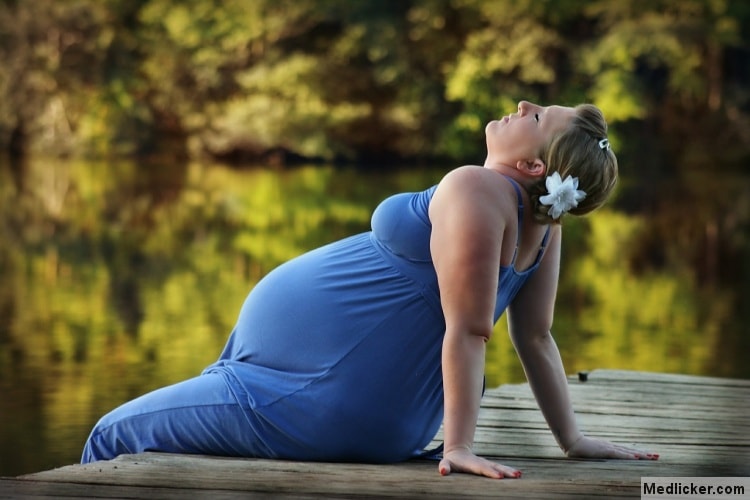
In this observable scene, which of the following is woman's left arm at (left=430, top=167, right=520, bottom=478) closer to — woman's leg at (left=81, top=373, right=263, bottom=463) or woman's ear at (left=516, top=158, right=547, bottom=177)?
woman's ear at (left=516, top=158, right=547, bottom=177)

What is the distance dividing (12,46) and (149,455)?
88.6ft

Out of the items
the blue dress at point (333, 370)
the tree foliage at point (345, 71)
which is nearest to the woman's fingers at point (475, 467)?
the blue dress at point (333, 370)

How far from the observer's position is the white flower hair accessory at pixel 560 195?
6.77 ft

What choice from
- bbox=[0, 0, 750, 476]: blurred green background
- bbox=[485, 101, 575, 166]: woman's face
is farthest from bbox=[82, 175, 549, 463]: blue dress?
bbox=[0, 0, 750, 476]: blurred green background

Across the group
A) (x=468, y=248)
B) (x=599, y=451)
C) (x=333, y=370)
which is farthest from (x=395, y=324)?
(x=599, y=451)

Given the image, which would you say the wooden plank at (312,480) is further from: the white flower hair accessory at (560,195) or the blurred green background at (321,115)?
the blurred green background at (321,115)

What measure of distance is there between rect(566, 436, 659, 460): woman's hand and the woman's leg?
23.1 inches

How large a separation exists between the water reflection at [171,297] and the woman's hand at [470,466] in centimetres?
292

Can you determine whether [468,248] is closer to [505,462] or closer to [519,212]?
[519,212]

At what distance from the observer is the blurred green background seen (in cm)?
1368

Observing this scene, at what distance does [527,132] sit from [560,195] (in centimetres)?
16

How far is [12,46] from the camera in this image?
91.1 ft

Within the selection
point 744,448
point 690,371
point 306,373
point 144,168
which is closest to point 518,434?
point 744,448

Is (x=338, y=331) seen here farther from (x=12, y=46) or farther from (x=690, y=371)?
(x=12, y=46)
